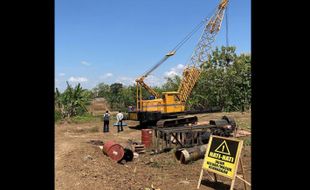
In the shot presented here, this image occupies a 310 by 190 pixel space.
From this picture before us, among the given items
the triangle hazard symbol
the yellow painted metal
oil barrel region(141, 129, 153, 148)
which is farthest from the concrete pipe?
the yellow painted metal

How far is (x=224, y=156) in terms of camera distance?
7941 millimetres

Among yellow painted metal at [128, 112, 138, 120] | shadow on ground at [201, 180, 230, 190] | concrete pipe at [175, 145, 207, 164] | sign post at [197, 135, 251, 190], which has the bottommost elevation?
shadow on ground at [201, 180, 230, 190]

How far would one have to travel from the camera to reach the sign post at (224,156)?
7531 millimetres

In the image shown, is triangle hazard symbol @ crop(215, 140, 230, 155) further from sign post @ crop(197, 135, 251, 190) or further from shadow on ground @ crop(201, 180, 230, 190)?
shadow on ground @ crop(201, 180, 230, 190)

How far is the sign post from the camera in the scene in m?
7.53

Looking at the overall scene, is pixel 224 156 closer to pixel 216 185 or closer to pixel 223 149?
pixel 223 149

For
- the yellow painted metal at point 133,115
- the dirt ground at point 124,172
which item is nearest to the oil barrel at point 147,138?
the dirt ground at point 124,172

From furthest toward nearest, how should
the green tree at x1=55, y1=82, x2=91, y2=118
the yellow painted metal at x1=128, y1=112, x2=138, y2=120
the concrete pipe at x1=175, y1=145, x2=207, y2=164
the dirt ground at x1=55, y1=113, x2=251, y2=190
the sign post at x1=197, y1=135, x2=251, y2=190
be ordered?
1. the green tree at x1=55, y1=82, x2=91, y2=118
2. the yellow painted metal at x1=128, y1=112, x2=138, y2=120
3. the concrete pipe at x1=175, y1=145, x2=207, y2=164
4. the dirt ground at x1=55, y1=113, x2=251, y2=190
5. the sign post at x1=197, y1=135, x2=251, y2=190

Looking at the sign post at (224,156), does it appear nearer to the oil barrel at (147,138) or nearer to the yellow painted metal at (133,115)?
the oil barrel at (147,138)

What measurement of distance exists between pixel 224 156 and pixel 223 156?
0.03m
